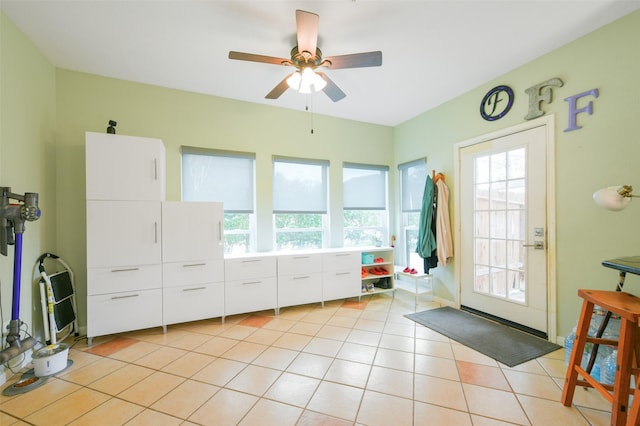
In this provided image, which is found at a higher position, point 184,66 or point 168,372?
point 184,66

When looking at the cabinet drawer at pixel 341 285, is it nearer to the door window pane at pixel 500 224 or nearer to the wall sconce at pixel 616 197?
the door window pane at pixel 500 224

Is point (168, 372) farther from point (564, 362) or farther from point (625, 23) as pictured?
point (625, 23)

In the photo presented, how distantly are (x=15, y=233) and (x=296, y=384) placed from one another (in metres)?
2.37

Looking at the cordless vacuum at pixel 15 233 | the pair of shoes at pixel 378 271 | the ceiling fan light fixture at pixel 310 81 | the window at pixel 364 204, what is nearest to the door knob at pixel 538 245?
the pair of shoes at pixel 378 271

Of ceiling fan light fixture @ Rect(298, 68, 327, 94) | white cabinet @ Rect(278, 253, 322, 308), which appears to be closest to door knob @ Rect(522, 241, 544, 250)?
white cabinet @ Rect(278, 253, 322, 308)

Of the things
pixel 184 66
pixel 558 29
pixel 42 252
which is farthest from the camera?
pixel 184 66

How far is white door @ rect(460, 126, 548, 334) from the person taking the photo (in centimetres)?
258

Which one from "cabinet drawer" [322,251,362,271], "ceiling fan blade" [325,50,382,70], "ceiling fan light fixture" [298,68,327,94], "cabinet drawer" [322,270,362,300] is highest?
"ceiling fan blade" [325,50,382,70]

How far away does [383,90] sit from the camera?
3.19 m

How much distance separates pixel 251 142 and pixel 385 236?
106 inches

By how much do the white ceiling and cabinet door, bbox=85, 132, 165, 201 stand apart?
84cm

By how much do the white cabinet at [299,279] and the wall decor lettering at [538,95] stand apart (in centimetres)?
281

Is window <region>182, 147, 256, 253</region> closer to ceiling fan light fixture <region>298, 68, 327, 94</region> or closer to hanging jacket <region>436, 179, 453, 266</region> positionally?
ceiling fan light fixture <region>298, 68, 327, 94</region>

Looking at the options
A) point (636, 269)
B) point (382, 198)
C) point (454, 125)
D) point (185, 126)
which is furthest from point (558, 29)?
point (185, 126)
